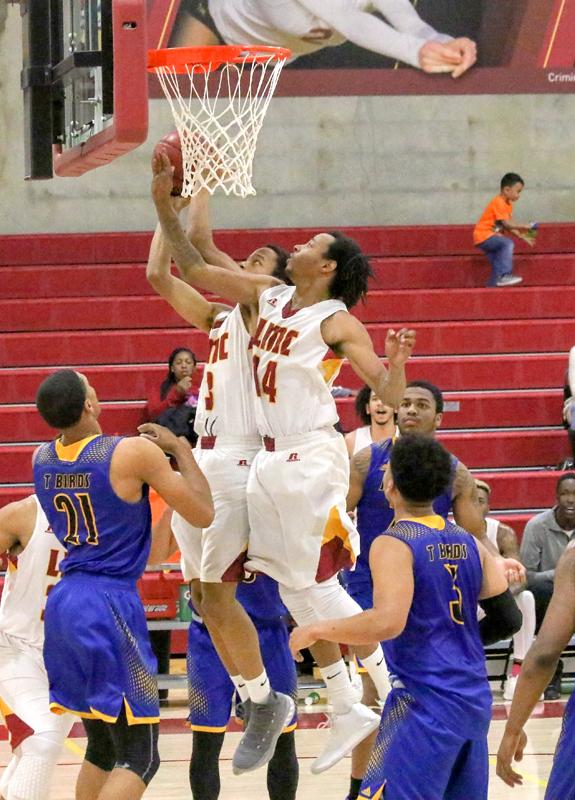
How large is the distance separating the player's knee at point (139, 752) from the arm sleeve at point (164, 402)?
6.00 metres

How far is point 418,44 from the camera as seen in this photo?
14336 millimetres

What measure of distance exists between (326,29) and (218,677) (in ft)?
31.0

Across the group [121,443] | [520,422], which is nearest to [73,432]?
[121,443]

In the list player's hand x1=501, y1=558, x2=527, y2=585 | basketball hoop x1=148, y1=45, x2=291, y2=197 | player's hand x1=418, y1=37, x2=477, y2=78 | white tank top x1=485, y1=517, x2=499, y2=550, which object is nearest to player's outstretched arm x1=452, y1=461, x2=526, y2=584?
player's hand x1=501, y1=558, x2=527, y2=585

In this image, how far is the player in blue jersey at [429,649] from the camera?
4.38 m

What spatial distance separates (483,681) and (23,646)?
228cm

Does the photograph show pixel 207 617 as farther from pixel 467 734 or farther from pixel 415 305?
pixel 415 305

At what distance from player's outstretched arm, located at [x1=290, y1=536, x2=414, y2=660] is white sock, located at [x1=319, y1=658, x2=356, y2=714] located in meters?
1.29

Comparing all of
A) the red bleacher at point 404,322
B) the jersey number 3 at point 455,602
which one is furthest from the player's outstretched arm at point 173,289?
the red bleacher at point 404,322

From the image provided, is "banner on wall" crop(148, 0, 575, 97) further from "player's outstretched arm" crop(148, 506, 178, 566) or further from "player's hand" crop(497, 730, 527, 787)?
"player's hand" crop(497, 730, 527, 787)

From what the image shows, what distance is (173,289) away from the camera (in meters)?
5.92

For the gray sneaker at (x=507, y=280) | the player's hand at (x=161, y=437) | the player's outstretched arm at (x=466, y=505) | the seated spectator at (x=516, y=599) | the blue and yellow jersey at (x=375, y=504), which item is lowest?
the seated spectator at (x=516, y=599)

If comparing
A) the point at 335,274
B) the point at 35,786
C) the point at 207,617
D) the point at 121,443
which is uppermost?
the point at 335,274

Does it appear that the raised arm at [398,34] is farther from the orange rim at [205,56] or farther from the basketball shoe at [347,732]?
the basketball shoe at [347,732]
